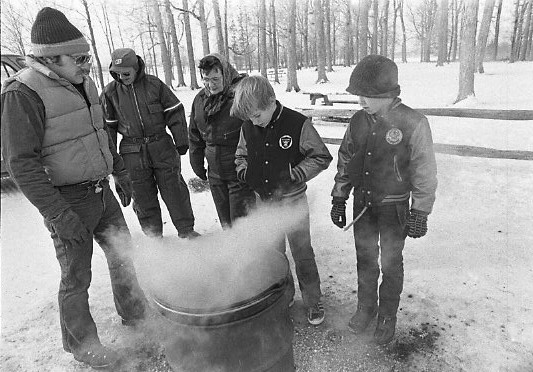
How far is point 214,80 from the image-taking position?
3049mm

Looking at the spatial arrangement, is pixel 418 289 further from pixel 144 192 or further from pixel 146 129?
pixel 146 129

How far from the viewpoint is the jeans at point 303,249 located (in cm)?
270

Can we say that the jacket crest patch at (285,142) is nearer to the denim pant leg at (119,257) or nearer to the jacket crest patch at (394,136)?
the jacket crest patch at (394,136)

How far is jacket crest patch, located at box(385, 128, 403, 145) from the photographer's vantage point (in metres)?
2.26

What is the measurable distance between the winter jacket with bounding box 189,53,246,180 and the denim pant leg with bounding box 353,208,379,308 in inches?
46.3

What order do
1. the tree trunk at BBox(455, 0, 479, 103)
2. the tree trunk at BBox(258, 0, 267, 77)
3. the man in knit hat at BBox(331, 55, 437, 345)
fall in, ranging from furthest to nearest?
the tree trunk at BBox(258, 0, 267, 77)
the tree trunk at BBox(455, 0, 479, 103)
the man in knit hat at BBox(331, 55, 437, 345)

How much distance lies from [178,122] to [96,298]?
5.99 ft

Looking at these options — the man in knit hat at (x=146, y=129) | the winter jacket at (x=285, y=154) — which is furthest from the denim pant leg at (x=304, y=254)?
the man in knit hat at (x=146, y=129)

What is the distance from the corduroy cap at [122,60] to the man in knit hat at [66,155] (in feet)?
2.44

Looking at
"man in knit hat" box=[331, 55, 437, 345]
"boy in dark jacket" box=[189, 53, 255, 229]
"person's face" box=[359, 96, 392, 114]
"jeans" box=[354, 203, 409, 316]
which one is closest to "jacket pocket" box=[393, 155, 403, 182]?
"man in knit hat" box=[331, 55, 437, 345]

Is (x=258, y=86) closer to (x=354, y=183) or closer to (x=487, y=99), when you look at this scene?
(x=354, y=183)

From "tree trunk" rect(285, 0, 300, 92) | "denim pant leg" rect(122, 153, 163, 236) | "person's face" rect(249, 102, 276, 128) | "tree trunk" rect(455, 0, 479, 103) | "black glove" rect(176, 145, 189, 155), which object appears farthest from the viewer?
A: "tree trunk" rect(285, 0, 300, 92)

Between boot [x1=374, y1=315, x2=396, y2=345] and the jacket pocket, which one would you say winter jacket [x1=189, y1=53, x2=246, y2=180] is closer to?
the jacket pocket

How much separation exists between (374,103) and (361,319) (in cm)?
154
